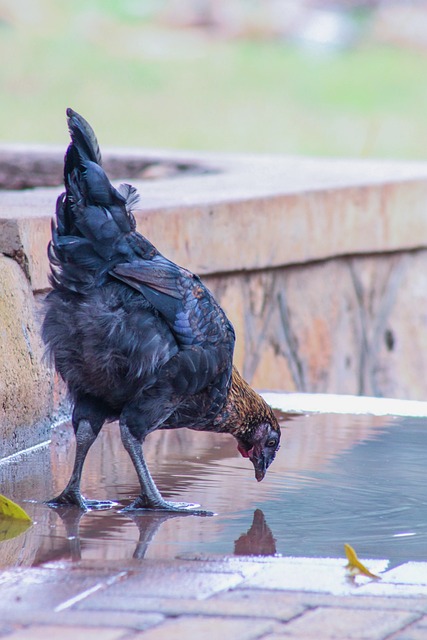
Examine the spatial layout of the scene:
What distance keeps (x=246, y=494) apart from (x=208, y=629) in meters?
1.79

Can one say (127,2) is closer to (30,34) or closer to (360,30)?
(30,34)

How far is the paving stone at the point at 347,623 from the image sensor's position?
3.18m

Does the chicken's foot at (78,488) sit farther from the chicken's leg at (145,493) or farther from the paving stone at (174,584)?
the paving stone at (174,584)

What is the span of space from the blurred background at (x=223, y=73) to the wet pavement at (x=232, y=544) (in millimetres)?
15540

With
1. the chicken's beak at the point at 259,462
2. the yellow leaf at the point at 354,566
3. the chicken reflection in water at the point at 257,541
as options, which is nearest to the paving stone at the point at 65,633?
the yellow leaf at the point at 354,566

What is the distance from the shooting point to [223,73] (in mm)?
27000

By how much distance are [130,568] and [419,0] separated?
2706cm

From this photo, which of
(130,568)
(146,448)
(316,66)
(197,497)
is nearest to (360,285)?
A: (146,448)

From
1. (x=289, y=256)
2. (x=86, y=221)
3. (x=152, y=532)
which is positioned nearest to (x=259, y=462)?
(x=152, y=532)

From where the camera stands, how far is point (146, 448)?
576 centimetres

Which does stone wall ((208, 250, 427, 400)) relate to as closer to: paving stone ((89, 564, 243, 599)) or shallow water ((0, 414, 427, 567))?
shallow water ((0, 414, 427, 567))

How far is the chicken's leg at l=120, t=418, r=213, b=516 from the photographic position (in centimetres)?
470

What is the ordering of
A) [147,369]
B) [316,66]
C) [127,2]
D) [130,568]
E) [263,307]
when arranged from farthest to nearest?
[127,2] → [316,66] → [263,307] → [147,369] → [130,568]

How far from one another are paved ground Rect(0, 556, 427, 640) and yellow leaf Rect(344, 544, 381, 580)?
0.11ft
